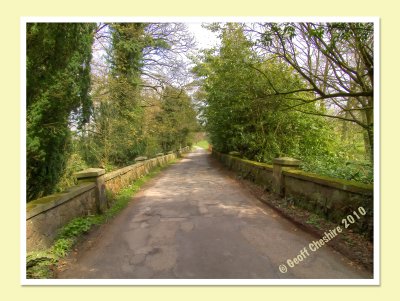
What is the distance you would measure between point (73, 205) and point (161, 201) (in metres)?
2.82

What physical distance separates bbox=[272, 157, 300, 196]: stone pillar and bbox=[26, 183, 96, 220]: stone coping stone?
190 inches

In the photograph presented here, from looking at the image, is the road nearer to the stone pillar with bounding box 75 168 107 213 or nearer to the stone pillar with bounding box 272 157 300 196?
the stone pillar with bounding box 75 168 107 213

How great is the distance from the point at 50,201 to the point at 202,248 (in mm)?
2575

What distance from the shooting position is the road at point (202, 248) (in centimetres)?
342

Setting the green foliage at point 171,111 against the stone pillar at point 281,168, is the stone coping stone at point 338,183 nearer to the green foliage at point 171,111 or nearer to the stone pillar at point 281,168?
the stone pillar at point 281,168

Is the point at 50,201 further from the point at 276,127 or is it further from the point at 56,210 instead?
the point at 276,127

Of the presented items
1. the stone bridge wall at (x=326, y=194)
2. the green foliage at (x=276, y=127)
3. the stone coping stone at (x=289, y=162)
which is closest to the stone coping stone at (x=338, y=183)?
the stone bridge wall at (x=326, y=194)

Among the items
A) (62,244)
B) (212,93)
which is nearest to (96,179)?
(62,244)

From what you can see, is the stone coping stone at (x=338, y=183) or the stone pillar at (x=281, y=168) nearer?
the stone coping stone at (x=338, y=183)

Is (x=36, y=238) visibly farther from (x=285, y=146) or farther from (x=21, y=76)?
(x=285, y=146)

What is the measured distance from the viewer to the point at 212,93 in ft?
39.8

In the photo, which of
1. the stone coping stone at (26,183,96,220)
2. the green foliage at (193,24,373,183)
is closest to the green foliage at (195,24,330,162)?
the green foliage at (193,24,373,183)

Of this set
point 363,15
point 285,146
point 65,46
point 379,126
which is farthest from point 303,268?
point 285,146

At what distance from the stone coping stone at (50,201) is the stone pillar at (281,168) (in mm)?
4823
